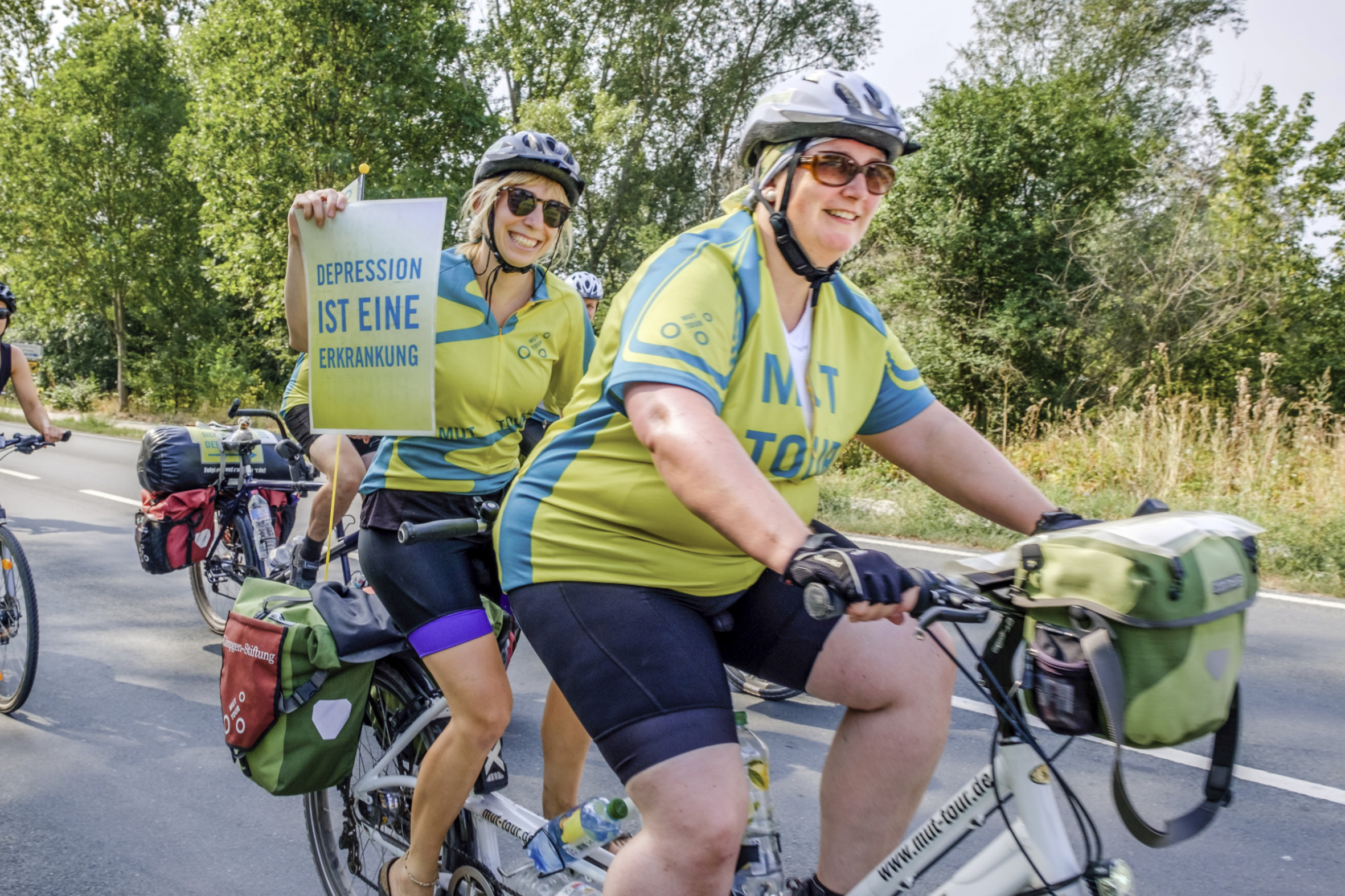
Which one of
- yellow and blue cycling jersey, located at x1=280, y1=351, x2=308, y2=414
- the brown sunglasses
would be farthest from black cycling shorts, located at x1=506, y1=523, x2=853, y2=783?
yellow and blue cycling jersey, located at x1=280, y1=351, x2=308, y2=414

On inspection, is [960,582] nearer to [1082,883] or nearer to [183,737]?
[1082,883]

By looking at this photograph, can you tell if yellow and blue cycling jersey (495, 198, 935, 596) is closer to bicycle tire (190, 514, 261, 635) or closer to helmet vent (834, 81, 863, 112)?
helmet vent (834, 81, 863, 112)

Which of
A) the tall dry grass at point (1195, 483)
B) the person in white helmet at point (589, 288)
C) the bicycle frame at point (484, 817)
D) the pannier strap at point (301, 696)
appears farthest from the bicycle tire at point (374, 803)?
the tall dry grass at point (1195, 483)

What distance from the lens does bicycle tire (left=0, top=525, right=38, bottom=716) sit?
4691 millimetres

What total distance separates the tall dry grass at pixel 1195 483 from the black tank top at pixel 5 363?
711 cm

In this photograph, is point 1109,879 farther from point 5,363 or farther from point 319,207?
point 5,363

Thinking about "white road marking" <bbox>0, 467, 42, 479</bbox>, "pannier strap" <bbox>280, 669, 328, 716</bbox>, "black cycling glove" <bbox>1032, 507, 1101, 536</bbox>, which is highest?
"black cycling glove" <bbox>1032, 507, 1101, 536</bbox>

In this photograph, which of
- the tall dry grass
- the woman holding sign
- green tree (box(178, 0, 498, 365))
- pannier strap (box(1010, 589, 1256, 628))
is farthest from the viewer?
green tree (box(178, 0, 498, 365))

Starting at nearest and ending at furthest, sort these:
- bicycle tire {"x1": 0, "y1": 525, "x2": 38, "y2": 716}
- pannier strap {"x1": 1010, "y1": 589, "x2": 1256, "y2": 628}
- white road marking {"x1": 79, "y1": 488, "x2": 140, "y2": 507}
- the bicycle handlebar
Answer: pannier strap {"x1": 1010, "y1": 589, "x2": 1256, "y2": 628}, the bicycle handlebar, bicycle tire {"x1": 0, "y1": 525, "x2": 38, "y2": 716}, white road marking {"x1": 79, "y1": 488, "x2": 140, "y2": 507}

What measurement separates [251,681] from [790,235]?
182cm

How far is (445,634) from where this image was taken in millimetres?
2506

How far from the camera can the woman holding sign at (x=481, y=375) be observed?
2588mm

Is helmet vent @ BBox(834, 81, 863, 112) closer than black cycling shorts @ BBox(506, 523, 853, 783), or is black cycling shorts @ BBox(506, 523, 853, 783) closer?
black cycling shorts @ BBox(506, 523, 853, 783)

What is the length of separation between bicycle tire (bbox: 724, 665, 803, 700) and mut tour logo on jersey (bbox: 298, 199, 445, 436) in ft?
8.84
